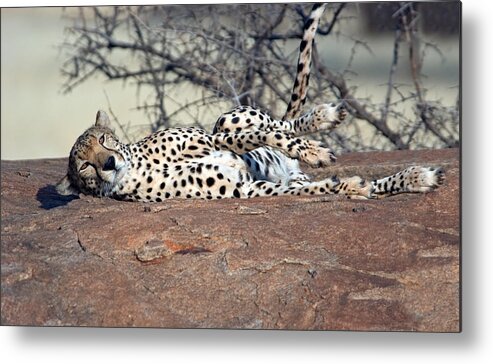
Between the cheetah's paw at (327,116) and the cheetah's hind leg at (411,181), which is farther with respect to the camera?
the cheetah's paw at (327,116)

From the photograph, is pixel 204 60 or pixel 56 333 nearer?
pixel 56 333

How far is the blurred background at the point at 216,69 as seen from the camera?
5199 millimetres

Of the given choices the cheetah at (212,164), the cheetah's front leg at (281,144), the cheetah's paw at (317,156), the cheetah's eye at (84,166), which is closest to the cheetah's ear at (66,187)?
the cheetah at (212,164)

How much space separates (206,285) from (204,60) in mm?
1418

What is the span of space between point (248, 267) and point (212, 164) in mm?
581

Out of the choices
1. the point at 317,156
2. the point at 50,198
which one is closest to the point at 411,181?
the point at 317,156

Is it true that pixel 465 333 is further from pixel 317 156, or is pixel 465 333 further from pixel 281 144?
pixel 281 144

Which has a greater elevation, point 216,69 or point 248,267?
point 216,69

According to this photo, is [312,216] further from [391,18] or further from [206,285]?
[391,18]

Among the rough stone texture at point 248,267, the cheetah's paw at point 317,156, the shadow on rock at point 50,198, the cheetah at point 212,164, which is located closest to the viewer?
the rough stone texture at point 248,267

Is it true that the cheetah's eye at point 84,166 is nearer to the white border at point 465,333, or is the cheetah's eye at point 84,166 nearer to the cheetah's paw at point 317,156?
the white border at point 465,333

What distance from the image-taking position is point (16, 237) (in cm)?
502

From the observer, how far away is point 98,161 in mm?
5195

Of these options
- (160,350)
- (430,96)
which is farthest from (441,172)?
(160,350)
